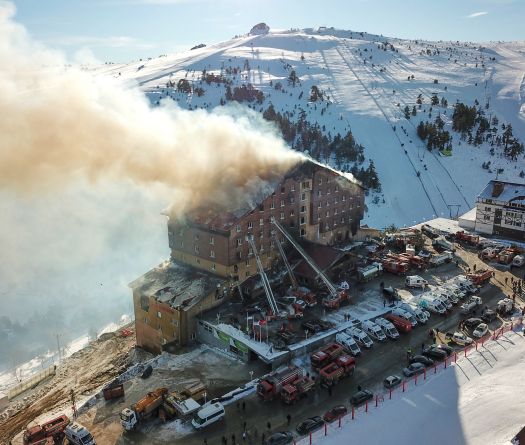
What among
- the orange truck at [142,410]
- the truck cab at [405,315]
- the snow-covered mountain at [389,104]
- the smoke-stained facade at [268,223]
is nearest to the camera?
the orange truck at [142,410]

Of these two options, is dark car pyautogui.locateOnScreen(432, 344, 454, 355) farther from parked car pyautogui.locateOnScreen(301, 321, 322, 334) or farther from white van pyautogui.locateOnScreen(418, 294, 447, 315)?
parked car pyautogui.locateOnScreen(301, 321, 322, 334)

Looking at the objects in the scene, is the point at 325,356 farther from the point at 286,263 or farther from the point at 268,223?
the point at 268,223

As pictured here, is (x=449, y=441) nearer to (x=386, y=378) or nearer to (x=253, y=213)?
(x=386, y=378)

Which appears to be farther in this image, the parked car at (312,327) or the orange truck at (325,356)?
the parked car at (312,327)

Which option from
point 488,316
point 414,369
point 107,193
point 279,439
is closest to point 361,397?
point 414,369

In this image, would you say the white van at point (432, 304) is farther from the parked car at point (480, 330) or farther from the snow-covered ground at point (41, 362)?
the snow-covered ground at point (41, 362)

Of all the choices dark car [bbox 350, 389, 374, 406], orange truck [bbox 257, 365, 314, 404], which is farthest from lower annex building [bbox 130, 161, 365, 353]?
dark car [bbox 350, 389, 374, 406]

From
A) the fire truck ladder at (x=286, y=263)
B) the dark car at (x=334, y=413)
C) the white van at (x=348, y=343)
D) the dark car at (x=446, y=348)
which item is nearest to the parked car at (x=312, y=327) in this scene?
the white van at (x=348, y=343)
